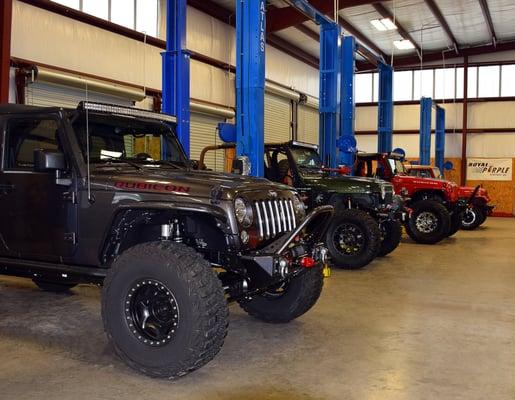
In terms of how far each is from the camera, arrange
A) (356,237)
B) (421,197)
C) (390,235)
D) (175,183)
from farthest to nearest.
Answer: (421,197)
(390,235)
(356,237)
(175,183)

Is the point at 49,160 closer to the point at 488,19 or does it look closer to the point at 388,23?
the point at 388,23

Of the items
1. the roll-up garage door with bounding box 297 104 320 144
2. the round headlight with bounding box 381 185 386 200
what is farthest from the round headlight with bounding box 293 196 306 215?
the roll-up garage door with bounding box 297 104 320 144

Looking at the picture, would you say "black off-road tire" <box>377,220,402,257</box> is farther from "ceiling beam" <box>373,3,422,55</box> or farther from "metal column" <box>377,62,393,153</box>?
"ceiling beam" <box>373,3,422,55</box>

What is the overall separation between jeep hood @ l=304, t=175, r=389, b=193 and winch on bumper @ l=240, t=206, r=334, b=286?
154 inches

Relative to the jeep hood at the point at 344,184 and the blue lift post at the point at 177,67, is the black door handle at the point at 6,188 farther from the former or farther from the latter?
the jeep hood at the point at 344,184

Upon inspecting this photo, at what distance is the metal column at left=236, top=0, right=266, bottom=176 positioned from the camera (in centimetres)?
748

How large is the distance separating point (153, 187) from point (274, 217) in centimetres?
91

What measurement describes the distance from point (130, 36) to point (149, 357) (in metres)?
10.4

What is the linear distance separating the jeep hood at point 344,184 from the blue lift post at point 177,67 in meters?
2.05

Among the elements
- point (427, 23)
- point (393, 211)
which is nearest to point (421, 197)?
point (393, 211)

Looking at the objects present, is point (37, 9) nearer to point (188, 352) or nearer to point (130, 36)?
point (130, 36)

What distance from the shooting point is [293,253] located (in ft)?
13.0

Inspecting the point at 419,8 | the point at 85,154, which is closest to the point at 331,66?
the point at 419,8

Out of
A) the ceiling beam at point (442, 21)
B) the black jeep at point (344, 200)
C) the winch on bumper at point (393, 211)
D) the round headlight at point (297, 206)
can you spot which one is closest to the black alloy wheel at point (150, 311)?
the round headlight at point (297, 206)
